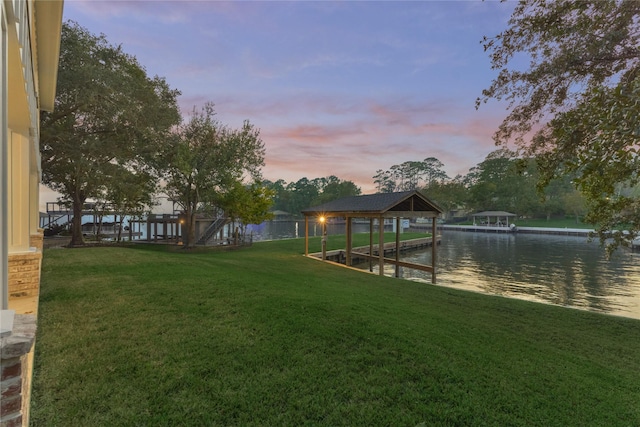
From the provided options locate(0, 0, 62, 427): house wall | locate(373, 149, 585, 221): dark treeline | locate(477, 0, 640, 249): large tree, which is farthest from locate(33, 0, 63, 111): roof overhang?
locate(373, 149, 585, 221): dark treeline

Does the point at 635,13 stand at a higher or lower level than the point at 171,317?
higher

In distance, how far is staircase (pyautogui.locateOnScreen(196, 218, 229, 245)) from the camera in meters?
19.5

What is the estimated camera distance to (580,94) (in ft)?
19.1

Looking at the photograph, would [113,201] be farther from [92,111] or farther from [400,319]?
[400,319]

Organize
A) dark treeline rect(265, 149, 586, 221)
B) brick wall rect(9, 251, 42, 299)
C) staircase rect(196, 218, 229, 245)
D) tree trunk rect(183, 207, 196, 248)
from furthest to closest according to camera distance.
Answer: dark treeline rect(265, 149, 586, 221) → staircase rect(196, 218, 229, 245) → tree trunk rect(183, 207, 196, 248) → brick wall rect(9, 251, 42, 299)

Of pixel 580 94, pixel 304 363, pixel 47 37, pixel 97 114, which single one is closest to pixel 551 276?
pixel 580 94

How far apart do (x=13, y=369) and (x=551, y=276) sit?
19841 mm

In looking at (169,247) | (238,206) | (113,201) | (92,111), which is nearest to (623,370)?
(92,111)

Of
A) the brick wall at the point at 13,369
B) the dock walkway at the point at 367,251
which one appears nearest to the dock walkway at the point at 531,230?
the dock walkway at the point at 367,251

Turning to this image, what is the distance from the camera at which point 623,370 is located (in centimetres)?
412

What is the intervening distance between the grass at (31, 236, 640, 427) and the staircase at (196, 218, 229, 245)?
13467 mm

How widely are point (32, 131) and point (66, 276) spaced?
322cm

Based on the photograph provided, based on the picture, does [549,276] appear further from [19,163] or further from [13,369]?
[19,163]

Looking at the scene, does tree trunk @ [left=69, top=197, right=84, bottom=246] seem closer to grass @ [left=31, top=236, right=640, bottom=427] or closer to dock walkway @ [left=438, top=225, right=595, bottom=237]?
grass @ [left=31, top=236, right=640, bottom=427]
